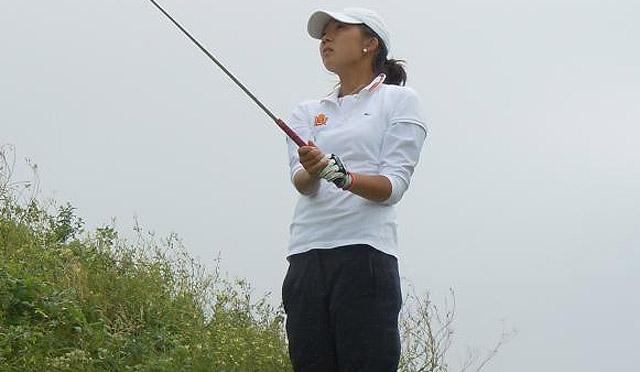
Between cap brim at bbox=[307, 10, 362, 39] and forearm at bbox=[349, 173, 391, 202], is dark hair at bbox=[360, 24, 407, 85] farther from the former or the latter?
forearm at bbox=[349, 173, 391, 202]

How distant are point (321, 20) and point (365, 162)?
472mm

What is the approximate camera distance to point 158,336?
14.5 feet

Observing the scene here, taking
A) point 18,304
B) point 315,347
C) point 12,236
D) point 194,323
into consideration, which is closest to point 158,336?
point 194,323

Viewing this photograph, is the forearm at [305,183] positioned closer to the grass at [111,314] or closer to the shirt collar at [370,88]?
the shirt collar at [370,88]

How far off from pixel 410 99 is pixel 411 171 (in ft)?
0.67

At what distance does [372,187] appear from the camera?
8.21 feet

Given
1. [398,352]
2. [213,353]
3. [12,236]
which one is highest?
[12,236]

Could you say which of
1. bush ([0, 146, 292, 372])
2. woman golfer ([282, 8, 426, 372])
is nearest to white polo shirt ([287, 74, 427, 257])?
woman golfer ([282, 8, 426, 372])

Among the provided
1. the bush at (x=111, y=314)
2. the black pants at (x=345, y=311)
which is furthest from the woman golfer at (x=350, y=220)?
the bush at (x=111, y=314)

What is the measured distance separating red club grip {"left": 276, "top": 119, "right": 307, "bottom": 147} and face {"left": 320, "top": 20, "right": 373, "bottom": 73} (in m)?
0.30

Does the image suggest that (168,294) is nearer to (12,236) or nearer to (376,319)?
(12,236)

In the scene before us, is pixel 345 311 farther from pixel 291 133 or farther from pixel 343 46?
pixel 343 46

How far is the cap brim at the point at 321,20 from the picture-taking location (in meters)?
2.78

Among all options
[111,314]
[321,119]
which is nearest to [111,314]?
[111,314]
